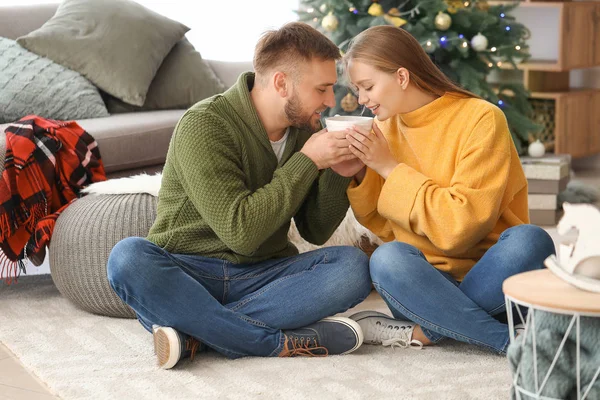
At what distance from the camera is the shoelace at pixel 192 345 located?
2.16 meters

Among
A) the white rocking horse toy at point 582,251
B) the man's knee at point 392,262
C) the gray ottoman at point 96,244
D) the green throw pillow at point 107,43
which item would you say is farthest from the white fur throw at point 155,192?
the white rocking horse toy at point 582,251

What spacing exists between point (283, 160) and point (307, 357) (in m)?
0.47

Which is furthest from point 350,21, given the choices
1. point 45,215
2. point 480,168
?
point 480,168

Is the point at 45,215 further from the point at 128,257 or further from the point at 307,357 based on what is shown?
the point at 307,357

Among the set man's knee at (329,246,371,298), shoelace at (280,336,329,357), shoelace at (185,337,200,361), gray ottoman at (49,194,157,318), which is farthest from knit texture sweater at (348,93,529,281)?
gray ottoman at (49,194,157,318)

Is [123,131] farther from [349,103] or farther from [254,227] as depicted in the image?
[254,227]

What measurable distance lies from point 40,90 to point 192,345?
167 centimetres

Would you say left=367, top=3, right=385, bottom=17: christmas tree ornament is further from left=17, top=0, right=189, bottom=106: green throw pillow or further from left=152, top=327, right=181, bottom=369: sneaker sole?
left=152, top=327, right=181, bottom=369: sneaker sole

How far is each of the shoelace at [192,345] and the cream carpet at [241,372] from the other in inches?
0.8

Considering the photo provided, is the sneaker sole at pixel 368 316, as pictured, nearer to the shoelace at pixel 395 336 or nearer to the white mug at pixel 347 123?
the shoelace at pixel 395 336

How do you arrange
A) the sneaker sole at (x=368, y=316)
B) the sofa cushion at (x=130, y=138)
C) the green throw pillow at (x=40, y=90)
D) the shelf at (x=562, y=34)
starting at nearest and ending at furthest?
the sneaker sole at (x=368, y=316), the sofa cushion at (x=130, y=138), the green throw pillow at (x=40, y=90), the shelf at (x=562, y=34)

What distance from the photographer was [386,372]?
2.08 meters

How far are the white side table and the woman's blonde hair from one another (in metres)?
0.70

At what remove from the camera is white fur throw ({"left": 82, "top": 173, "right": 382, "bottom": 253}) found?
8.79 ft
